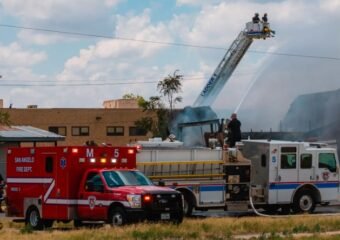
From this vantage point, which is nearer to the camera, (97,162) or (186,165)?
(97,162)

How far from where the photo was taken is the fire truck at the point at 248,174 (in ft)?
81.4

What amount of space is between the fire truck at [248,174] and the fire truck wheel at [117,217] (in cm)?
437

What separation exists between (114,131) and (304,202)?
158 feet

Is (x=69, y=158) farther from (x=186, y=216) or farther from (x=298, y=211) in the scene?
(x=298, y=211)

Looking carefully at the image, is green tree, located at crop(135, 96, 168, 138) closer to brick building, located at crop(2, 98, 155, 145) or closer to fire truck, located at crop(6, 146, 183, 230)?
brick building, located at crop(2, 98, 155, 145)

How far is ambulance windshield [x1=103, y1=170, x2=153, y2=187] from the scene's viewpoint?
66.7 ft

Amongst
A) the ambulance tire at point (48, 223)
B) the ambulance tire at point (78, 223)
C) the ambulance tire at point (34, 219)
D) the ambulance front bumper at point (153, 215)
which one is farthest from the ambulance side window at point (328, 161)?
the ambulance tire at point (34, 219)

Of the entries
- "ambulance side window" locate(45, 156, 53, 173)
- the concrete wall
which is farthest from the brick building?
"ambulance side window" locate(45, 156, 53, 173)

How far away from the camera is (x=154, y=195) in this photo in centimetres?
1975

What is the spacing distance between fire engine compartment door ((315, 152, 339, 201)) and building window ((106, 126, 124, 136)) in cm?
4758

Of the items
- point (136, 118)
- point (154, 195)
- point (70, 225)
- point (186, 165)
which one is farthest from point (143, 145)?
point (136, 118)

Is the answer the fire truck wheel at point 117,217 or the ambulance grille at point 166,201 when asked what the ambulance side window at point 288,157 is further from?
the fire truck wheel at point 117,217

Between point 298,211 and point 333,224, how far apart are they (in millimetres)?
6106

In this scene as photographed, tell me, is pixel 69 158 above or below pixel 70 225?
above
